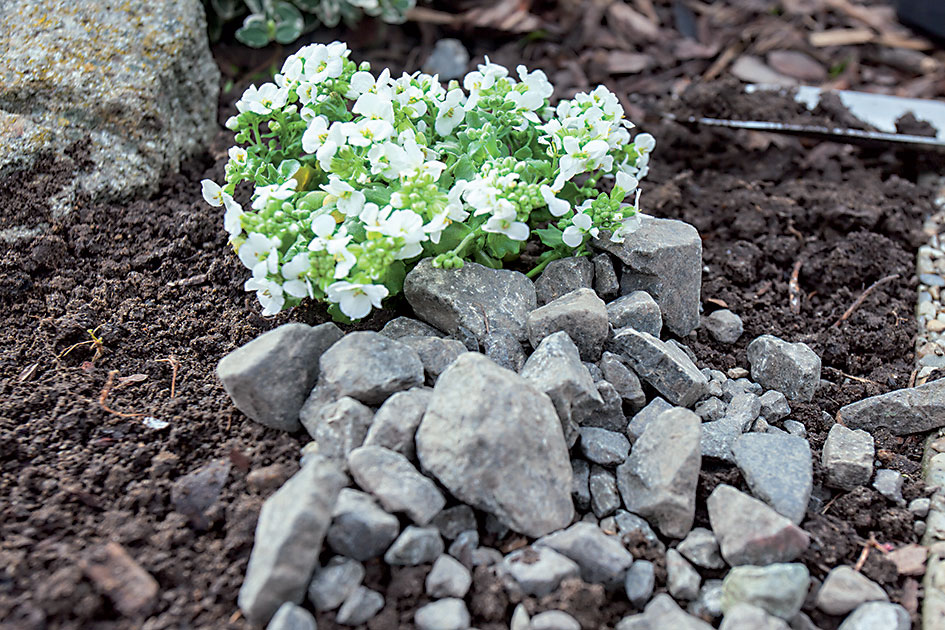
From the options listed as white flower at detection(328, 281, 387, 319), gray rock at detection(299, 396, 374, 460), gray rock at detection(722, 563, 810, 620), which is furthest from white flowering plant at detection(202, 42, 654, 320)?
gray rock at detection(722, 563, 810, 620)

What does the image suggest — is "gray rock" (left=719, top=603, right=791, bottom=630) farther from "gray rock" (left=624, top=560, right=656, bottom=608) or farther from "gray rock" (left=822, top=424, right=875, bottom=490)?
"gray rock" (left=822, top=424, right=875, bottom=490)

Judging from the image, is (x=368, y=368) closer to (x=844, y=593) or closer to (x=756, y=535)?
(x=756, y=535)

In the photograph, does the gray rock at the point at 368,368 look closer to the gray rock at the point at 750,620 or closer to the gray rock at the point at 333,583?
the gray rock at the point at 333,583

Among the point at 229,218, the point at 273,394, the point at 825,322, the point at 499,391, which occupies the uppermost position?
the point at 229,218

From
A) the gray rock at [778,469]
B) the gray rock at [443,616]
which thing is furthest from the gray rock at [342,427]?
the gray rock at [778,469]

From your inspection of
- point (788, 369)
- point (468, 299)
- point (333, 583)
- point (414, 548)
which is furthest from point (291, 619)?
point (788, 369)

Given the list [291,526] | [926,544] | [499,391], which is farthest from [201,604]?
[926,544]

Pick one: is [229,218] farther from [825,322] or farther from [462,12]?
[462,12]
